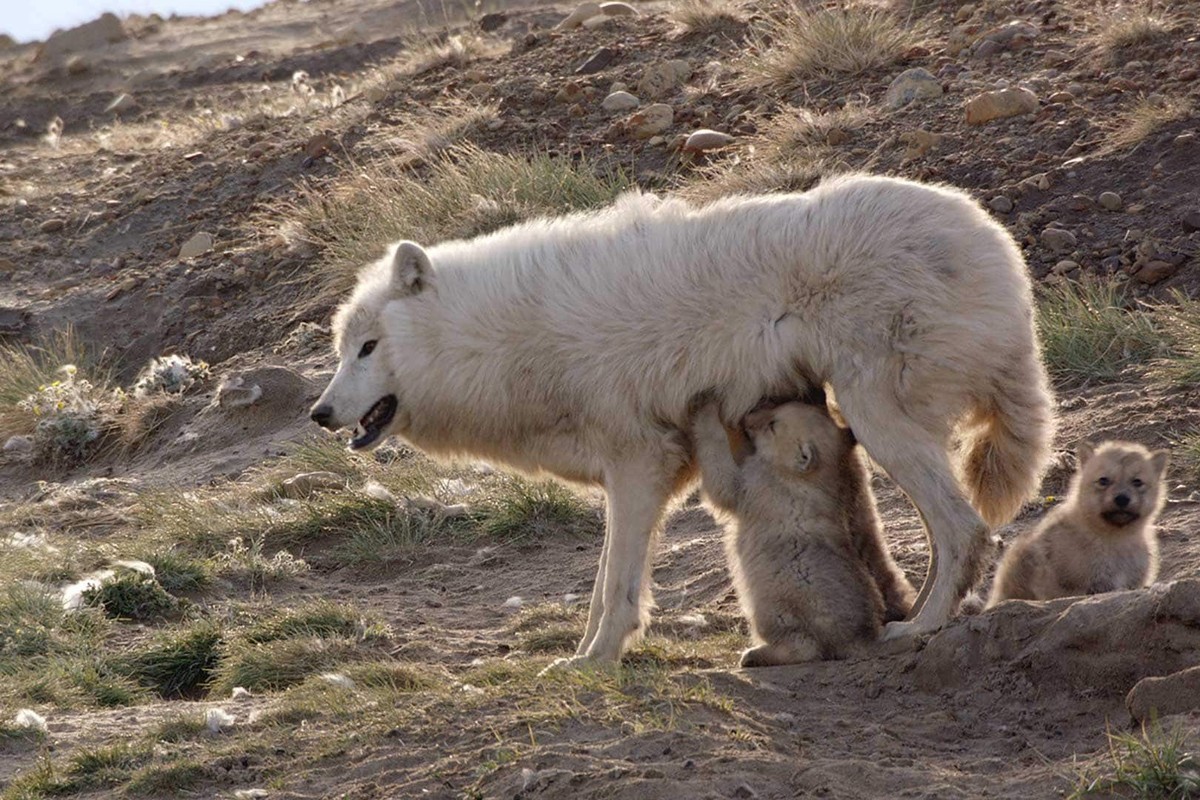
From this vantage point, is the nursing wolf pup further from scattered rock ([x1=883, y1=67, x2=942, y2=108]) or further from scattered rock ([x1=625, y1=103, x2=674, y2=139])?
scattered rock ([x1=625, y1=103, x2=674, y2=139])

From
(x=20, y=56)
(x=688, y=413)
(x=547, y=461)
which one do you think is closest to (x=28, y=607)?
(x=547, y=461)

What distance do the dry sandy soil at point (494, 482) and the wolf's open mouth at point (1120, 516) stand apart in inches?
15.3

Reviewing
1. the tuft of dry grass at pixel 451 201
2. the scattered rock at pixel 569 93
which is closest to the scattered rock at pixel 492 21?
the scattered rock at pixel 569 93

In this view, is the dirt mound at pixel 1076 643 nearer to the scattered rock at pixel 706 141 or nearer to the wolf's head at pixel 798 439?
the wolf's head at pixel 798 439

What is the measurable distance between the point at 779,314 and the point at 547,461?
1.19 meters

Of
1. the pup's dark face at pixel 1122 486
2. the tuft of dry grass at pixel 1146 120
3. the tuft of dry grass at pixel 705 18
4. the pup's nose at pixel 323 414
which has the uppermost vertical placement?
the tuft of dry grass at pixel 705 18

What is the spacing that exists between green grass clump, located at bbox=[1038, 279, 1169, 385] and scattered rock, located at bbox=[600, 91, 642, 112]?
5.74m

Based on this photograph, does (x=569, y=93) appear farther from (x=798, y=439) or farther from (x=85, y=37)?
(x=85, y=37)

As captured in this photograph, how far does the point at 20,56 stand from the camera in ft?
88.5

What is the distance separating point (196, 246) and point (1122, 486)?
35.3 feet

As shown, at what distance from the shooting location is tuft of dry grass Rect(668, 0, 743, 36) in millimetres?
14555

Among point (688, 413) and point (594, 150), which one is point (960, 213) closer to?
point (688, 413)

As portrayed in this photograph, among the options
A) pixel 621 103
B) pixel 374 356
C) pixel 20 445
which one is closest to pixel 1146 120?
pixel 621 103

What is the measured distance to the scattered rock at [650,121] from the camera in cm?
1288
